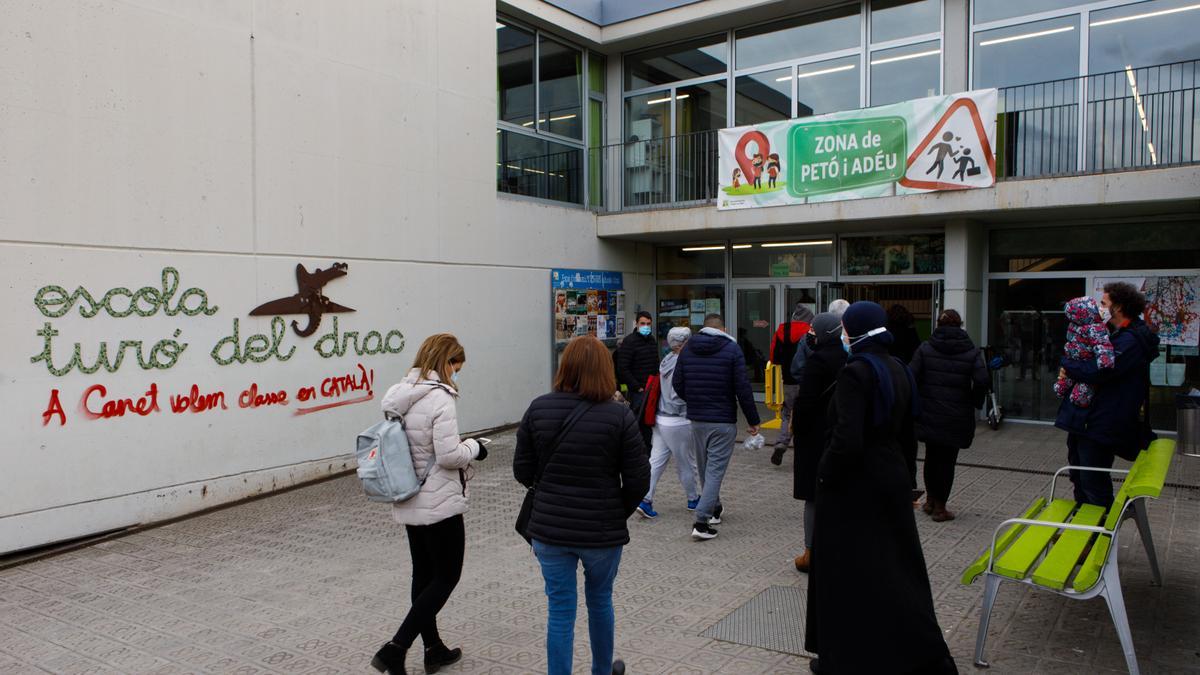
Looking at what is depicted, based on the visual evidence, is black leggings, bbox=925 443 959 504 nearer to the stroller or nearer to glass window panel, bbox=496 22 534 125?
the stroller

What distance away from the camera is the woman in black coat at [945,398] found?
6.68m

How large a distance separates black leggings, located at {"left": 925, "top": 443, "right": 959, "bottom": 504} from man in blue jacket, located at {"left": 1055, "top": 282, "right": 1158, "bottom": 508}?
147cm

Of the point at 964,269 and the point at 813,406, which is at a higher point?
the point at 964,269

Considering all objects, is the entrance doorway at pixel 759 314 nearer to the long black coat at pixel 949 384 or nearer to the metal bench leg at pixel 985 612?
the long black coat at pixel 949 384

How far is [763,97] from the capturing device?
1350 centimetres

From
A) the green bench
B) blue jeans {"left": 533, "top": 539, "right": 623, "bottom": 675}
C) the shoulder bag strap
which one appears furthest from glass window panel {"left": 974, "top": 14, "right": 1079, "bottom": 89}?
blue jeans {"left": 533, "top": 539, "right": 623, "bottom": 675}

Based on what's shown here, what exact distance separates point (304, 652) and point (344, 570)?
148 cm

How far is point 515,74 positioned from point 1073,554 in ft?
34.8

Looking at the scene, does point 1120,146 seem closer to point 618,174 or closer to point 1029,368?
point 1029,368

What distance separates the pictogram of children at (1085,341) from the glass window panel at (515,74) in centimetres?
887

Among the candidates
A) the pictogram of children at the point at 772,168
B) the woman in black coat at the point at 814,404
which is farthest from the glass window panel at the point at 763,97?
the woman in black coat at the point at 814,404

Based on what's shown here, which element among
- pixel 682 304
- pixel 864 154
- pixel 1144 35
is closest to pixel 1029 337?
pixel 864 154

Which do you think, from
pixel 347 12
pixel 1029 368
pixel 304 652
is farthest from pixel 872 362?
pixel 1029 368

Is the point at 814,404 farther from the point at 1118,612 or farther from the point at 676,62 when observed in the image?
the point at 676,62
